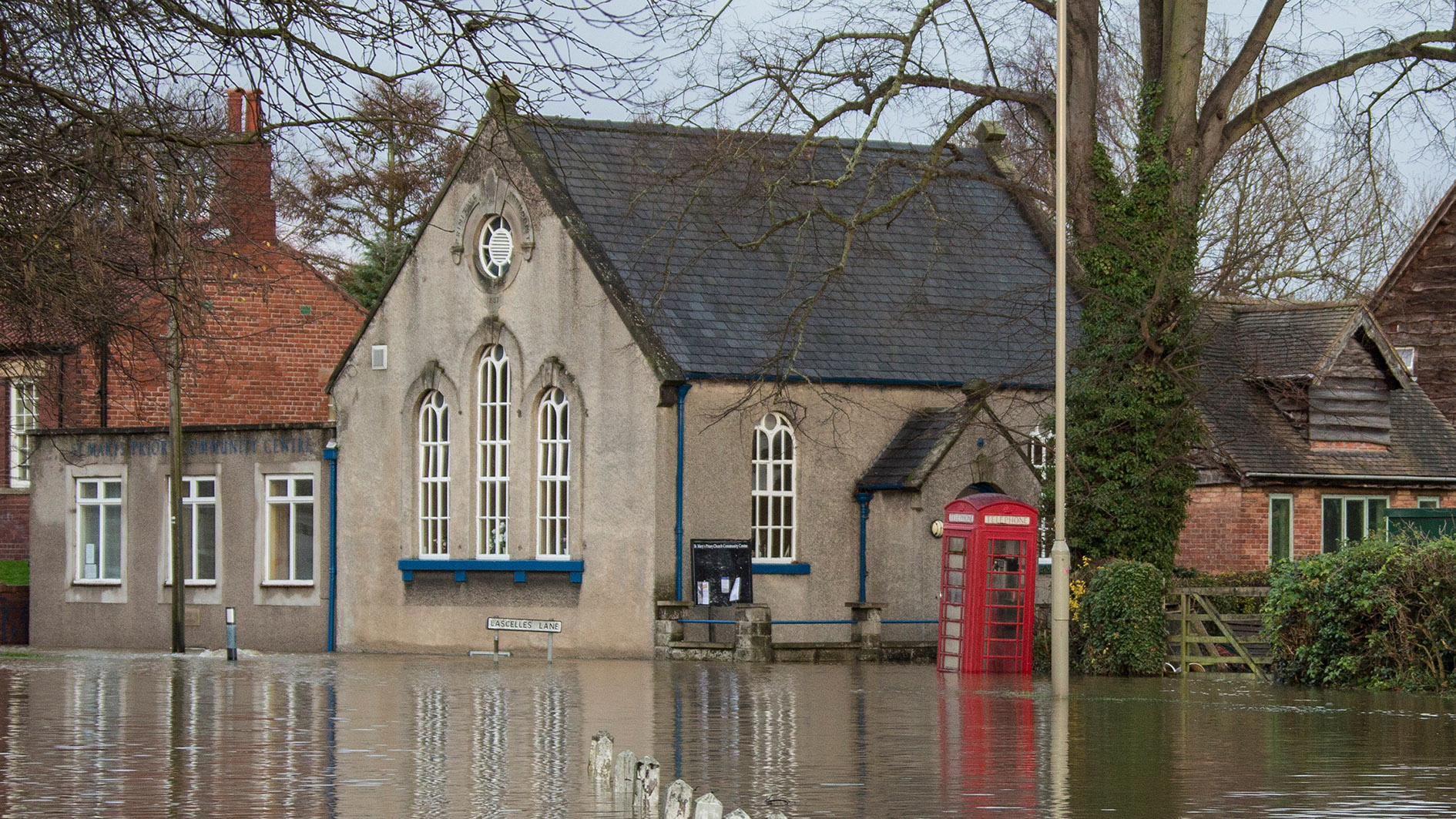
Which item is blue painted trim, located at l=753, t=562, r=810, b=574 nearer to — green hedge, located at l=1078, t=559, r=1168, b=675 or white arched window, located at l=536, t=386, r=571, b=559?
white arched window, located at l=536, t=386, r=571, b=559

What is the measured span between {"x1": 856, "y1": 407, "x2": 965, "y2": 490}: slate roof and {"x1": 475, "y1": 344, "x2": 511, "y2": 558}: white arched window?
226 inches

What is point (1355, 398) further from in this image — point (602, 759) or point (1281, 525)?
point (602, 759)

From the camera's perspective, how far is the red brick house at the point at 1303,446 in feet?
113

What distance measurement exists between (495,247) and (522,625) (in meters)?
6.94

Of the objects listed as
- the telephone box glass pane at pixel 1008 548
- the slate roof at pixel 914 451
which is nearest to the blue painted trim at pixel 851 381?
the slate roof at pixel 914 451

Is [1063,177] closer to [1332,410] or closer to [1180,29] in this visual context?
[1180,29]

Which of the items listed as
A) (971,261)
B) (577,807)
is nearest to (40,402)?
(971,261)

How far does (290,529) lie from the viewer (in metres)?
35.1

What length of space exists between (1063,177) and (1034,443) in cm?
1087

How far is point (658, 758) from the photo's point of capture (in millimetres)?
14766

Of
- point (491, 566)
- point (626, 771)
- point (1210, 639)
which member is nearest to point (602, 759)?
point (626, 771)

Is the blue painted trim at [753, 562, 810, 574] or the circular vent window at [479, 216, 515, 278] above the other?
the circular vent window at [479, 216, 515, 278]

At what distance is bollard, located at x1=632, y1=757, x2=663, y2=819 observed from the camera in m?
10.6

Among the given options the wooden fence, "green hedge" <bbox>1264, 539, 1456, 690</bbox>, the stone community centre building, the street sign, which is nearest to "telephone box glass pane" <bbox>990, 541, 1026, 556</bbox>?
the stone community centre building
